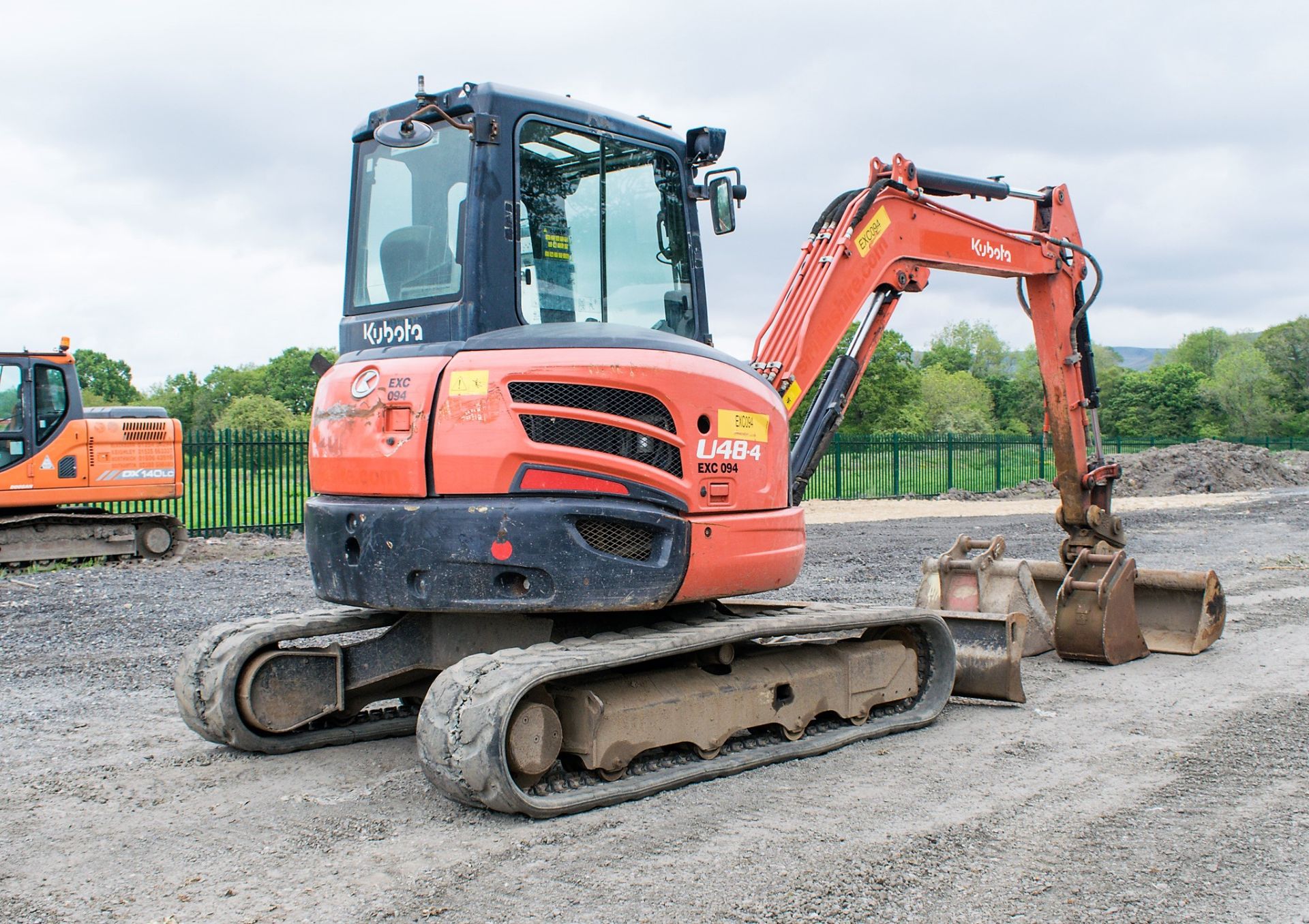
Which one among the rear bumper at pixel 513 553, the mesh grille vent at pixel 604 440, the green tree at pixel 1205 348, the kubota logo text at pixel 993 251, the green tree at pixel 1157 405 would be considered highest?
the green tree at pixel 1205 348

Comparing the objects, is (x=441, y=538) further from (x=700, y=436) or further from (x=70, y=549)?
(x=70, y=549)

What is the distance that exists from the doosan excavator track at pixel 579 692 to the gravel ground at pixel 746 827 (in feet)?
0.56

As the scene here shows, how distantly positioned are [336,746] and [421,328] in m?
2.26

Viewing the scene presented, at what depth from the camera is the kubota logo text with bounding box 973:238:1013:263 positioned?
8.32 meters

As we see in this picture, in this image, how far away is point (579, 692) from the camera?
4.99 m

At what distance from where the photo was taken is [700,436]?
5.23m

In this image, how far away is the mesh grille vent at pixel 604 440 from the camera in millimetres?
4895

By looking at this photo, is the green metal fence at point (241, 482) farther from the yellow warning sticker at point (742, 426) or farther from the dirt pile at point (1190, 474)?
the dirt pile at point (1190, 474)

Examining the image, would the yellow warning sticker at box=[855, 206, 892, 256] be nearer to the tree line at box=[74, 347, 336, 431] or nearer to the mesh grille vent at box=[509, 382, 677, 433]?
the mesh grille vent at box=[509, 382, 677, 433]

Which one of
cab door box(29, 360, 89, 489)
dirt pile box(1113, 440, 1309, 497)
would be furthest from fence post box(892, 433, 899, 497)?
cab door box(29, 360, 89, 489)

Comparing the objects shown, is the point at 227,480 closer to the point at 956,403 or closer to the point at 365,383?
the point at 365,383

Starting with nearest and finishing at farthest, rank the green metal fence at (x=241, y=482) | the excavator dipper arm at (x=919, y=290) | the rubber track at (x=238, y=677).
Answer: the rubber track at (x=238, y=677), the excavator dipper arm at (x=919, y=290), the green metal fence at (x=241, y=482)

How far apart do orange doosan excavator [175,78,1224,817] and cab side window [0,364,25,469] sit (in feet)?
34.3

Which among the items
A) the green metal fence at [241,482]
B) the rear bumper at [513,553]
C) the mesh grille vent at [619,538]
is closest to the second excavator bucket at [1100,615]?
Result: the rear bumper at [513,553]
